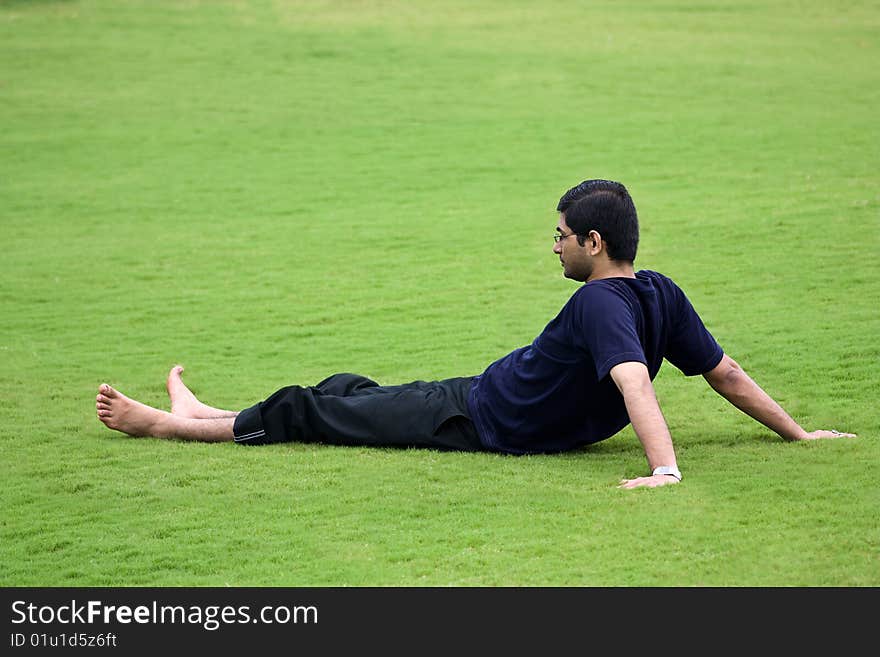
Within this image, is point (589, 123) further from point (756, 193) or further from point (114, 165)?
point (114, 165)

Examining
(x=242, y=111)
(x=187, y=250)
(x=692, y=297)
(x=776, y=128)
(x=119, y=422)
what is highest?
(x=242, y=111)

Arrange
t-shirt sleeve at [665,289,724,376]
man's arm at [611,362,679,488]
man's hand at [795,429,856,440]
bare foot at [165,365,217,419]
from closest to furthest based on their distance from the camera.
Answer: man's arm at [611,362,679,488]
t-shirt sleeve at [665,289,724,376]
man's hand at [795,429,856,440]
bare foot at [165,365,217,419]

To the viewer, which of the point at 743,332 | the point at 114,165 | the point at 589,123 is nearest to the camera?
the point at 743,332

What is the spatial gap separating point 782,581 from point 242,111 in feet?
53.0

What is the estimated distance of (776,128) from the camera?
1636 cm

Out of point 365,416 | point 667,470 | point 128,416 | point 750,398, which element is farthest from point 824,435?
point 128,416

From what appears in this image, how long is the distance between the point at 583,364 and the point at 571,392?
166 millimetres

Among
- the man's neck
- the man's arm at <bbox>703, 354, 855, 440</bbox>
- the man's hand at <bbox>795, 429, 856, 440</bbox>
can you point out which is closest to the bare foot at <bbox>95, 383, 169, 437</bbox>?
the man's neck

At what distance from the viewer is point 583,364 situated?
17.6 ft

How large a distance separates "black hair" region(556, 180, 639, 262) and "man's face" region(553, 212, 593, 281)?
2 centimetres

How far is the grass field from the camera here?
4648 mm

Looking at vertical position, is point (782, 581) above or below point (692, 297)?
below

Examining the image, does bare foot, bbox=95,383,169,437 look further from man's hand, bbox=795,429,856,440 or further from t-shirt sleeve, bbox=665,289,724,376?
man's hand, bbox=795,429,856,440
